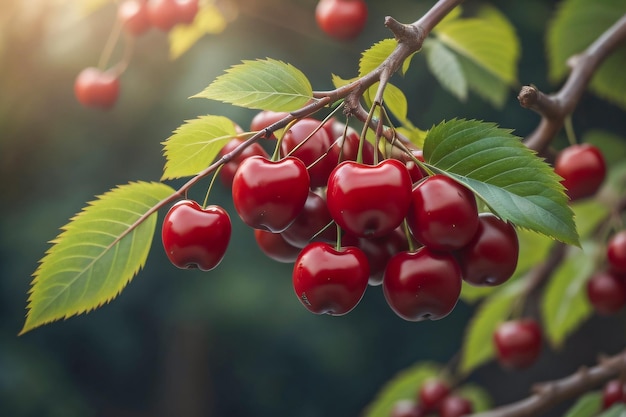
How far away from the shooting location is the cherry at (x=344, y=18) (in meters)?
0.89

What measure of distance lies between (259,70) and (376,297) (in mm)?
1889

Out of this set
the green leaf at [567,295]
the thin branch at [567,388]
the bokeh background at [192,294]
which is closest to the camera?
the thin branch at [567,388]

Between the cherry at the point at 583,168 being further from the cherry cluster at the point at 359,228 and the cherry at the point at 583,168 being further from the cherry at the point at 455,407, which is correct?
the cherry at the point at 455,407

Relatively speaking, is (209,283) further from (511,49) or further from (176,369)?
(511,49)

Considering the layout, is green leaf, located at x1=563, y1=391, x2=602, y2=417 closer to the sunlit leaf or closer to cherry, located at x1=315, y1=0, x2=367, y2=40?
cherry, located at x1=315, y1=0, x2=367, y2=40

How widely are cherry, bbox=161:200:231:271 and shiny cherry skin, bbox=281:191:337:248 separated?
0.05m

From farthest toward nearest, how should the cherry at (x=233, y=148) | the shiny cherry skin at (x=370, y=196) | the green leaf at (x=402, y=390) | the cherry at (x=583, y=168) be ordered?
the green leaf at (x=402, y=390)
the cherry at (x=583, y=168)
the cherry at (x=233, y=148)
the shiny cherry skin at (x=370, y=196)

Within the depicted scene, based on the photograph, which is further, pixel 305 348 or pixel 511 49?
pixel 305 348

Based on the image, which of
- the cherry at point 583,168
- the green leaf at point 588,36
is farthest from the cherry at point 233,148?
the green leaf at point 588,36

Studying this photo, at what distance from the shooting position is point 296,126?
513 millimetres

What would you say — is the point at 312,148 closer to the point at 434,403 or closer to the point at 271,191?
the point at 271,191

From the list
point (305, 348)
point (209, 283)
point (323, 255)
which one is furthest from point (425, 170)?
point (305, 348)

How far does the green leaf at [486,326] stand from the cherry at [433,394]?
39mm

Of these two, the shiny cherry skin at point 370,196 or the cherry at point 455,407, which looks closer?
the shiny cherry skin at point 370,196
